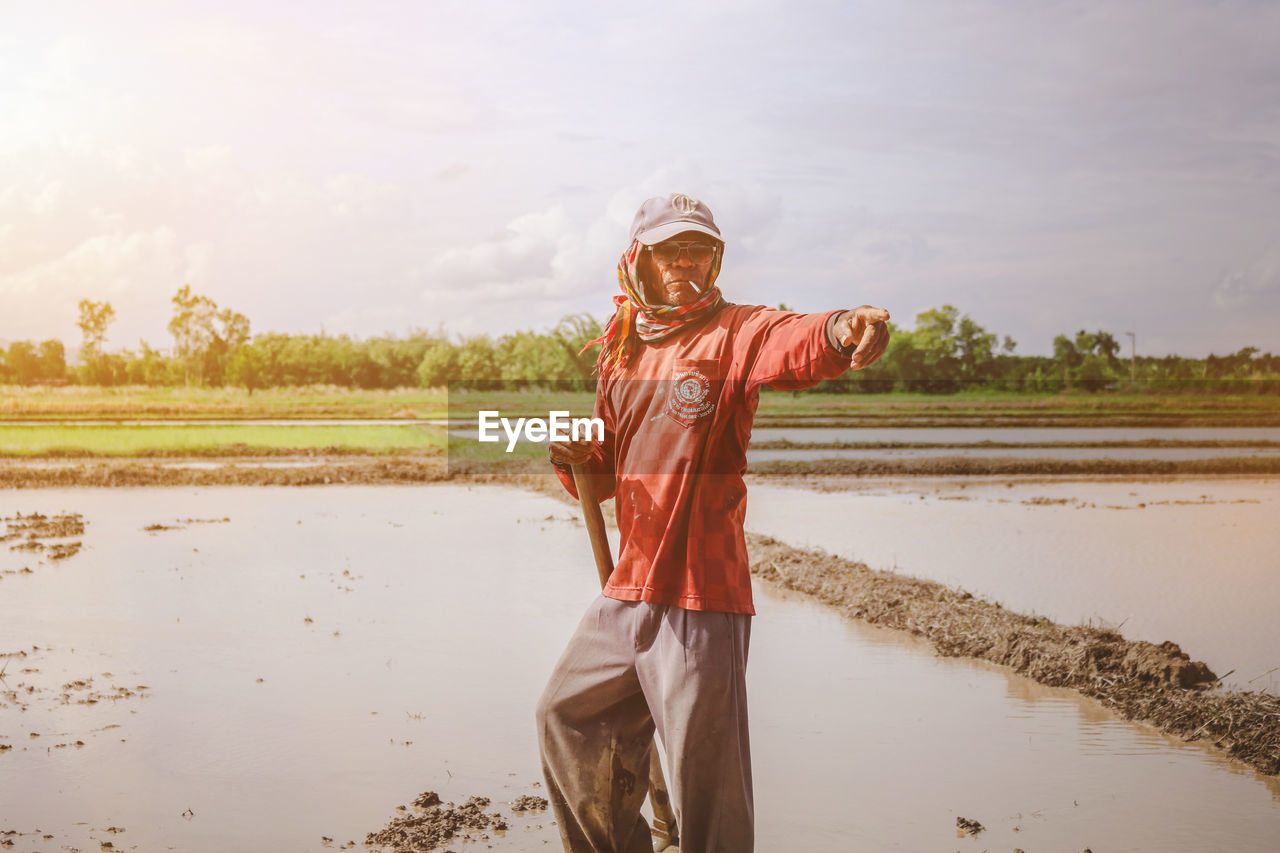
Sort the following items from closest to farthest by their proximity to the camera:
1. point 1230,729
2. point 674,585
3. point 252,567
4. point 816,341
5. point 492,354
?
1. point 816,341
2. point 674,585
3. point 1230,729
4. point 252,567
5. point 492,354

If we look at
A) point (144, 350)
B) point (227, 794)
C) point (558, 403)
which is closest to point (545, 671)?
point (227, 794)

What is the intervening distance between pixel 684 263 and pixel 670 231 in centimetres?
10

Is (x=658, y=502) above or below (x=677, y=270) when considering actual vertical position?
below

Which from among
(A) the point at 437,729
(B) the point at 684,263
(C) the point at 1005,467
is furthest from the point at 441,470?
(B) the point at 684,263

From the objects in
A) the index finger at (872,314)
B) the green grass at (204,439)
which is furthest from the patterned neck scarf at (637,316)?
the green grass at (204,439)

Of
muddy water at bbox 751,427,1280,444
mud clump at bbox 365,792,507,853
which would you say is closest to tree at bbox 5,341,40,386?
muddy water at bbox 751,427,1280,444

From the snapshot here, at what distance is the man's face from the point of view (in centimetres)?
249

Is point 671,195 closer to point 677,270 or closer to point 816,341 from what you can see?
point 677,270

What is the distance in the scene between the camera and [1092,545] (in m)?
10.2

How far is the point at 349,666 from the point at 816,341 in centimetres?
433

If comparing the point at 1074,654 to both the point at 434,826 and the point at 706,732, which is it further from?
the point at 706,732

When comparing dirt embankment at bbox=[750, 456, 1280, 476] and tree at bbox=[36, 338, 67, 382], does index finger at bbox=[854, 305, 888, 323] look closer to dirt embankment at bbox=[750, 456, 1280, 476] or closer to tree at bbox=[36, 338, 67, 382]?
dirt embankment at bbox=[750, 456, 1280, 476]

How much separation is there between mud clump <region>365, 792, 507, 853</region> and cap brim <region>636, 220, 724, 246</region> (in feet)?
6.95

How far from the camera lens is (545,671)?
19.2ft
